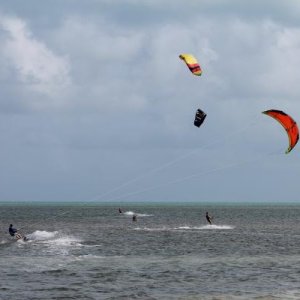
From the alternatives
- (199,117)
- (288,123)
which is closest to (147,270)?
(199,117)

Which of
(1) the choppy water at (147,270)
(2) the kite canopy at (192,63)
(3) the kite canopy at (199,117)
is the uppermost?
(2) the kite canopy at (192,63)

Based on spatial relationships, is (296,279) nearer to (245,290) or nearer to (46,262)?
(245,290)

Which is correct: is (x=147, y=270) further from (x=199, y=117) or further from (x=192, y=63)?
(x=192, y=63)

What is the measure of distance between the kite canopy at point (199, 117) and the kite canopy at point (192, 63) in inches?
95.3

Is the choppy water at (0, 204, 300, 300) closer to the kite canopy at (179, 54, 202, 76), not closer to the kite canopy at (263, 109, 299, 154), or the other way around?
the kite canopy at (263, 109, 299, 154)

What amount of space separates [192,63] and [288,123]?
650cm

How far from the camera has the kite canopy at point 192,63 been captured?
34219 millimetres

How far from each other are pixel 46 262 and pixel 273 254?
16.9m

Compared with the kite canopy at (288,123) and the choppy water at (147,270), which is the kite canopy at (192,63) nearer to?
the kite canopy at (288,123)

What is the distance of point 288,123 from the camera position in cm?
3394

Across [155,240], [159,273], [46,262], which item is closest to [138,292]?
[159,273]

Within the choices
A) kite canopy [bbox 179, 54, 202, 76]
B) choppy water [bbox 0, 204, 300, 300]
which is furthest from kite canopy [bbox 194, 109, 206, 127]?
choppy water [bbox 0, 204, 300, 300]

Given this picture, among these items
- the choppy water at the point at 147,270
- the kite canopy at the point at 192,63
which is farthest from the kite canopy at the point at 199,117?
the choppy water at the point at 147,270

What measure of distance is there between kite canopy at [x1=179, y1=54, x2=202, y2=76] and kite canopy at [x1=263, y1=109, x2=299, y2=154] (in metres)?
4.47
